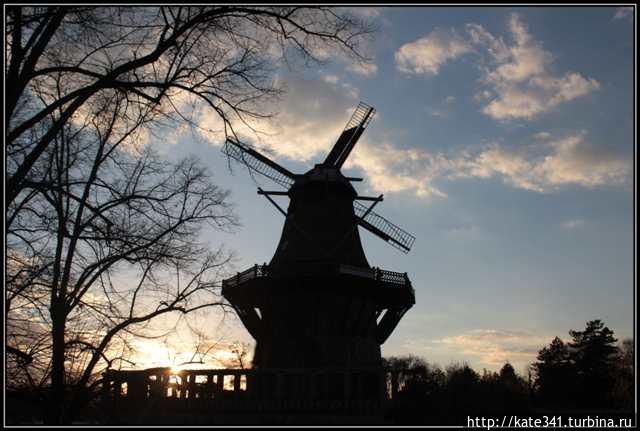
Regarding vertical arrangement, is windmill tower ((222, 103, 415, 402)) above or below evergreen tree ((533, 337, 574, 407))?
above

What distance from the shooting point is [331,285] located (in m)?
27.0

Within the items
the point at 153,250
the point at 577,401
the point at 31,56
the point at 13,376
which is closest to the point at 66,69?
the point at 31,56

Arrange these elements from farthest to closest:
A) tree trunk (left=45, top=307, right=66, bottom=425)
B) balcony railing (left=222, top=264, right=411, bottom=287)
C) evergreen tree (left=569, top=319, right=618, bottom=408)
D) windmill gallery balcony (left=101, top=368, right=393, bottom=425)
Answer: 1. evergreen tree (left=569, top=319, right=618, bottom=408)
2. balcony railing (left=222, top=264, right=411, bottom=287)
3. windmill gallery balcony (left=101, top=368, right=393, bottom=425)
4. tree trunk (left=45, top=307, right=66, bottom=425)

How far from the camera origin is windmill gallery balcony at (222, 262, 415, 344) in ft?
88.3

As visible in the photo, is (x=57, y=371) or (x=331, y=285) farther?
(x=331, y=285)

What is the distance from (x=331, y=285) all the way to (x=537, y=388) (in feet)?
160

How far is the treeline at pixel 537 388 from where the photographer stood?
1609 centimetres

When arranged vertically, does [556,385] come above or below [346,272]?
below

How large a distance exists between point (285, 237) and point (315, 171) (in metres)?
3.74

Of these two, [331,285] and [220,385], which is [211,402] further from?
[331,285]

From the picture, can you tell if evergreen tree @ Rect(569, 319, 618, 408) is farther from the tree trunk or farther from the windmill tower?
the tree trunk

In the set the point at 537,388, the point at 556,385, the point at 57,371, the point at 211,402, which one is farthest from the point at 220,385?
the point at 537,388

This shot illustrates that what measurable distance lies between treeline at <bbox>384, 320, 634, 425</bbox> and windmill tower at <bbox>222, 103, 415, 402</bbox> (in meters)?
4.11

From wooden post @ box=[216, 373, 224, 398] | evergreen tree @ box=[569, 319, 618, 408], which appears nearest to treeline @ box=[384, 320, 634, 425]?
evergreen tree @ box=[569, 319, 618, 408]
